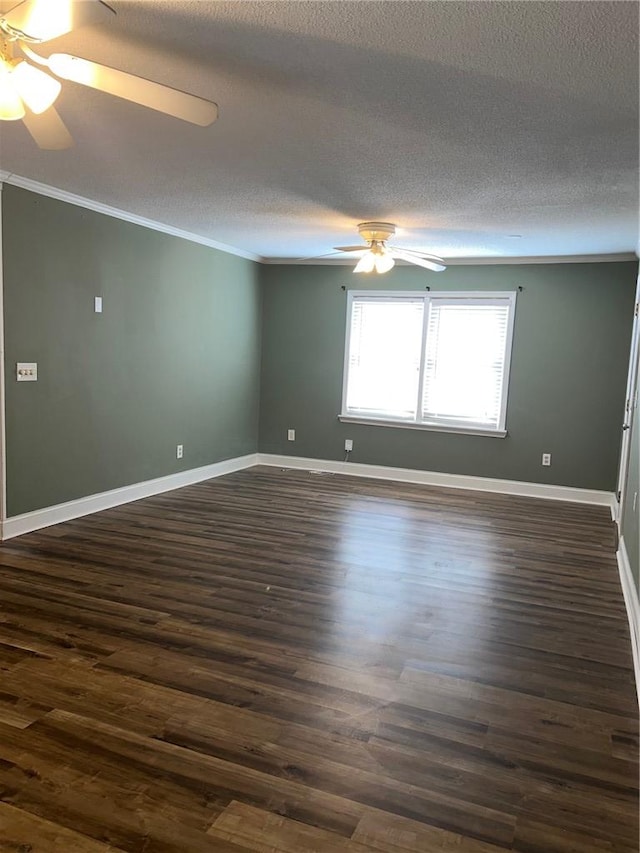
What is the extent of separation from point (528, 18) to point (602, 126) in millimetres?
998

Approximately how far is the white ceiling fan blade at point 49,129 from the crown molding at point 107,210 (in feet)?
6.42

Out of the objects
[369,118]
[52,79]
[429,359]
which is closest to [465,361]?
[429,359]

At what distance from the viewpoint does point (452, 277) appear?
6.40m

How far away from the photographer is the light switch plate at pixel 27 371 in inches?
161

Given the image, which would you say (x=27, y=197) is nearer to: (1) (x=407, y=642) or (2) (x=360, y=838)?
(1) (x=407, y=642)

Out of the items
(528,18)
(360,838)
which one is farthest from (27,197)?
(360,838)

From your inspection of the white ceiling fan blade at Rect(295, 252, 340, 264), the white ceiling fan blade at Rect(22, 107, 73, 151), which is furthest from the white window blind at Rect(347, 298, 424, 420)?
the white ceiling fan blade at Rect(22, 107, 73, 151)

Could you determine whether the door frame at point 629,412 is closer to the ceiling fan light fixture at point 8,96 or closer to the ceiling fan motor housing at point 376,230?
the ceiling fan motor housing at point 376,230

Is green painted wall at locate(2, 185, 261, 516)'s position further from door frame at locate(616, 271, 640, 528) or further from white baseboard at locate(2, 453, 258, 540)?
door frame at locate(616, 271, 640, 528)

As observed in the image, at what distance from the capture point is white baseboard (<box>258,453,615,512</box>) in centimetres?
605

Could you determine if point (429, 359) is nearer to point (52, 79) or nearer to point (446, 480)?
point (446, 480)

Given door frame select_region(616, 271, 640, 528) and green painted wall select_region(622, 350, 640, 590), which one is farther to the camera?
door frame select_region(616, 271, 640, 528)

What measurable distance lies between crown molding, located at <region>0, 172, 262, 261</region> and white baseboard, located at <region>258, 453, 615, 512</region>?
2.48 meters

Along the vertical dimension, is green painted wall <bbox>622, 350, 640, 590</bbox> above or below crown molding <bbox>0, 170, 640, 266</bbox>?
→ below
